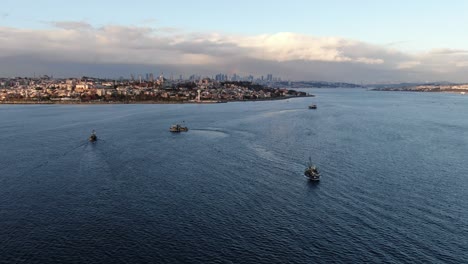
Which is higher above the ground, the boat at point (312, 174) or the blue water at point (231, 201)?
the boat at point (312, 174)

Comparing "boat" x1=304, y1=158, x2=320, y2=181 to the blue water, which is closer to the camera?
the blue water

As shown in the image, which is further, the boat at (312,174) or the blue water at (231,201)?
the boat at (312,174)

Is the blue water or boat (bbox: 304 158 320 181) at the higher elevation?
boat (bbox: 304 158 320 181)

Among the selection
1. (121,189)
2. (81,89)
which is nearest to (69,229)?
(121,189)

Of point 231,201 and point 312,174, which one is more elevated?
point 312,174

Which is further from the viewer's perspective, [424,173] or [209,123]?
[209,123]

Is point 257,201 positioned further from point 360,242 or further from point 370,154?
point 370,154

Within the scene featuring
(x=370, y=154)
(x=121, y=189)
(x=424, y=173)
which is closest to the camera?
(x=121, y=189)

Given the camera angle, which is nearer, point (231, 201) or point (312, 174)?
point (231, 201)
